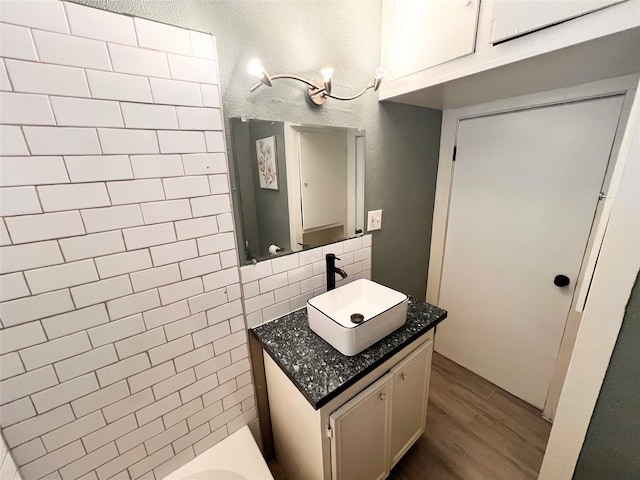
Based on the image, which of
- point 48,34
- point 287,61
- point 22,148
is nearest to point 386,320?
point 287,61

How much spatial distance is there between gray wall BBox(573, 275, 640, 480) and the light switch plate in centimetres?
108

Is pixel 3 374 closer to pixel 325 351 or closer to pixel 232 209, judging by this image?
pixel 232 209

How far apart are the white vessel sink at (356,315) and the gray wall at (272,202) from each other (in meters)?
0.34

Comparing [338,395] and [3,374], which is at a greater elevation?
[3,374]

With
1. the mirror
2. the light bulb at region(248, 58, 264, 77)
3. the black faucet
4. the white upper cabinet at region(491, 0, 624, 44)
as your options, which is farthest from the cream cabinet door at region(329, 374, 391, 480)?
the white upper cabinet at region(491, 0, 624, 44)

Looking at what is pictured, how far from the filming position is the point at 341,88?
1310 millimetres

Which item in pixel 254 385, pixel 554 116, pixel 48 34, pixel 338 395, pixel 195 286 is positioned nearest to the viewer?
pixel 48 34

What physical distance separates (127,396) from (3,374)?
0.35 meters

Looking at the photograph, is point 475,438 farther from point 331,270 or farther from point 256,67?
point 256,67

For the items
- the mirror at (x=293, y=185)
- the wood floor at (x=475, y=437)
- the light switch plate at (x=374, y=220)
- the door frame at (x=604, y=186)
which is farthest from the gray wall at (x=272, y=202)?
the wood floor at (x=475, y=437)

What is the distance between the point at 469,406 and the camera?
1.79 metres

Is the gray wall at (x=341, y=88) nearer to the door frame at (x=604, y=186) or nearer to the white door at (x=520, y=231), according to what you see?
the door frame at (x=604, y=186)

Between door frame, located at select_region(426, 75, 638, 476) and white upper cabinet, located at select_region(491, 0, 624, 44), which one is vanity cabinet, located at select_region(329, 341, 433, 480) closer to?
door frame, located at select_region(426, 75, 638, 476)

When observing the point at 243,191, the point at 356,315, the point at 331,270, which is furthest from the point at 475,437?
the point at 243,191
